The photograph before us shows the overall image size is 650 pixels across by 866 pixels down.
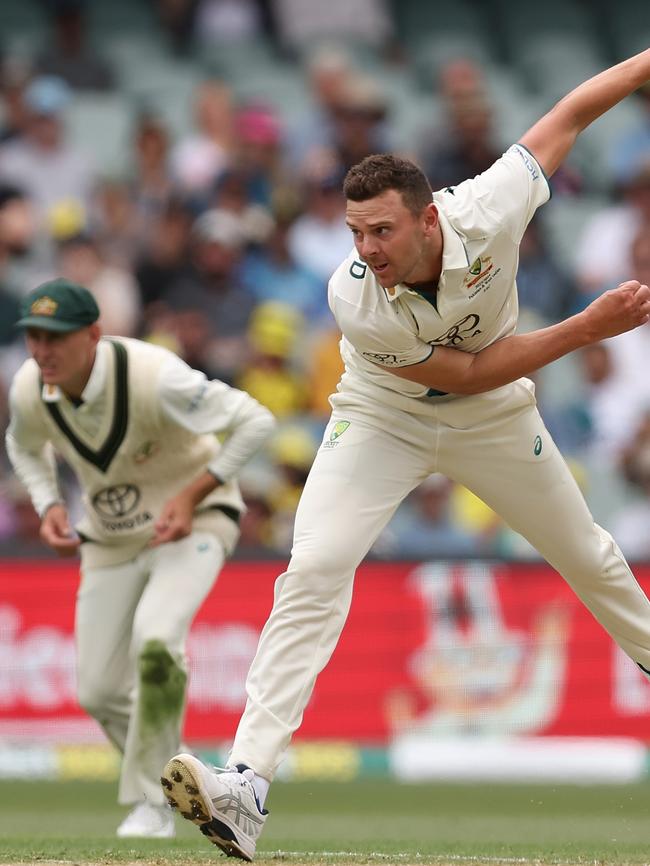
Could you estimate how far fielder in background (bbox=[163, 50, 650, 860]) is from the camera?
5.63 metres

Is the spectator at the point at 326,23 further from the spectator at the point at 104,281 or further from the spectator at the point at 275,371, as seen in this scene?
the spectator at the point at 275,371

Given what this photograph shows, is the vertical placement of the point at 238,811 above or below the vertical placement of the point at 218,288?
below

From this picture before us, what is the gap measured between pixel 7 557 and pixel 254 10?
8.07 m

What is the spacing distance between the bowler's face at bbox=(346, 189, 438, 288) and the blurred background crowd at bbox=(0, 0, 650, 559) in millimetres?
5821

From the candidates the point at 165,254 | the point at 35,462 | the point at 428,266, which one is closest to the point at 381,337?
the point at 428,266

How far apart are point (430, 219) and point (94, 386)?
2291 millimetres

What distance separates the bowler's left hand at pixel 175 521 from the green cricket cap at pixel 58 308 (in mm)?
902

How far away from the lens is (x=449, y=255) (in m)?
5.74

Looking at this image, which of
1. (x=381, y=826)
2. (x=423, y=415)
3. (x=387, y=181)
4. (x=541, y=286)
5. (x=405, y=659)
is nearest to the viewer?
(x=387, y=181)

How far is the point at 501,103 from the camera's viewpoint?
16.5 m

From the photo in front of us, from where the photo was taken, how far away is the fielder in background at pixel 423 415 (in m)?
5.63

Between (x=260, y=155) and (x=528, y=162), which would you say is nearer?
(x=528, y=162)

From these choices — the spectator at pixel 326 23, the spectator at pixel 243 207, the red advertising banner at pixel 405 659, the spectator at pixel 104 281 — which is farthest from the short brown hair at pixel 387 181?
the spectator at pixel 326 23

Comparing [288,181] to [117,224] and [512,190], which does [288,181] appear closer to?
[117,224]
